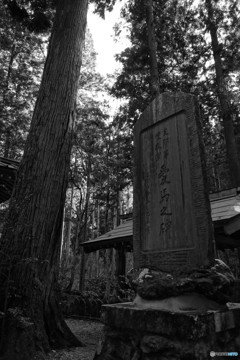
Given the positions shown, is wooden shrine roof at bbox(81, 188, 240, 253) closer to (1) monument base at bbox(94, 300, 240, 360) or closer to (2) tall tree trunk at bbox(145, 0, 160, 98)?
(1) monument base at bbox(94, 300, 240, 360)

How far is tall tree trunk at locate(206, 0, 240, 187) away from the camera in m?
10.5

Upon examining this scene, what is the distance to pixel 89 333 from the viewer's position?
6.64 m

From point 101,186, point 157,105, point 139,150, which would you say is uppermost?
point 101,186

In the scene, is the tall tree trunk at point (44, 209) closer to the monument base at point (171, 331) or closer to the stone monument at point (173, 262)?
the monument base at point (171, 331)

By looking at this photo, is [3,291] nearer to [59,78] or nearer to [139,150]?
[139,150]

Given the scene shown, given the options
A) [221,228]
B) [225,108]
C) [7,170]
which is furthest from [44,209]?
[225,108]

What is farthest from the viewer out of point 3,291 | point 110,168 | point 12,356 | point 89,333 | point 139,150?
point 110,168

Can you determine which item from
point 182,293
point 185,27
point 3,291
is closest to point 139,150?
point 182,293

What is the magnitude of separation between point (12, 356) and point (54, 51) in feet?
18.0

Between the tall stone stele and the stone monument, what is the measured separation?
0.01 metres

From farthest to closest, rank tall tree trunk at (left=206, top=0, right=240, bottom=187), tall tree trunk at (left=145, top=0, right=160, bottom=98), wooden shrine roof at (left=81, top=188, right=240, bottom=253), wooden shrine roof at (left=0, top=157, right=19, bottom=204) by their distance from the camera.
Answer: tall tree trunk at (left=206, top=0, right=240, bottom=187)
tall tree trunk at (left=145, top=0, right=160, bottom=98)
wooden shrine roof at (left=0, top=157, right=19, bottom=204)
wooden shrine roof at (left=81, top=188, right=240, bottom=253)

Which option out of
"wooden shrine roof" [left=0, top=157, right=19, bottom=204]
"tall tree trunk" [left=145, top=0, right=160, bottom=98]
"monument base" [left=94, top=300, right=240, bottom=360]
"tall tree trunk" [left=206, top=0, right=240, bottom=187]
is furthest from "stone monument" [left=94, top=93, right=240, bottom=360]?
"tall tree trunk" [left=206, top=0, right=240, bottom=187]

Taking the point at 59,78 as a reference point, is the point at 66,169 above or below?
below

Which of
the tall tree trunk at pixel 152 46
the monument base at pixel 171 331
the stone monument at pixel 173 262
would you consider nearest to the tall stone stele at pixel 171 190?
the stone monument at pixel 173 262
